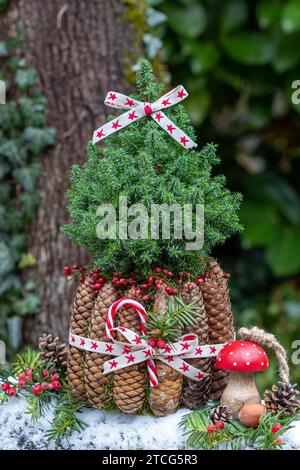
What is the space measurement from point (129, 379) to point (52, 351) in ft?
0.72

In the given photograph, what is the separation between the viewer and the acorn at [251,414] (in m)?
1.09

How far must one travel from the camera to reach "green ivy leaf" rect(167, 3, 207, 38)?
93.0 inches

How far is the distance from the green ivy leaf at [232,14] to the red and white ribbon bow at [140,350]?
1.56m

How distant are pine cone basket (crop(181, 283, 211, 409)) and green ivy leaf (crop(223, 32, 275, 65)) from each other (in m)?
1.41

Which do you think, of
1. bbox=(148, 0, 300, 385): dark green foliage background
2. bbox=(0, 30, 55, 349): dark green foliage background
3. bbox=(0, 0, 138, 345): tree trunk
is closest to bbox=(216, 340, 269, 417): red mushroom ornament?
bbox=(0, 0, 138, 345): tree trunk

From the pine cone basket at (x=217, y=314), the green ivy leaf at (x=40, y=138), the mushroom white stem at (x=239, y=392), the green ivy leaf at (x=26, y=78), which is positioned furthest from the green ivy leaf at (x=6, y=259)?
the mushroom white stem at (x=239, y=392)

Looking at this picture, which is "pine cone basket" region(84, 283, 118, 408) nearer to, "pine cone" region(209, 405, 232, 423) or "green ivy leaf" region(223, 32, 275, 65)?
"pine cone" region(209, 405, 232, 423)

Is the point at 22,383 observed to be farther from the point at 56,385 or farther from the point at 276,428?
the point at 276,428

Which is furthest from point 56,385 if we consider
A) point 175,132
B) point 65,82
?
point 65,82

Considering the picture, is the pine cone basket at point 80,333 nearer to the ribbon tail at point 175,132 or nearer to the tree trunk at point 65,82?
the ribbon tail at point 175,132

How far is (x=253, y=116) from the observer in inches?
105

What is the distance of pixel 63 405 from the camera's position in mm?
1199

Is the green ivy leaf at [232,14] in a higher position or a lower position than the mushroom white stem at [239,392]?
higher

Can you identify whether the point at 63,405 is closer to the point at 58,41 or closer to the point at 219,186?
the point at 219,186
